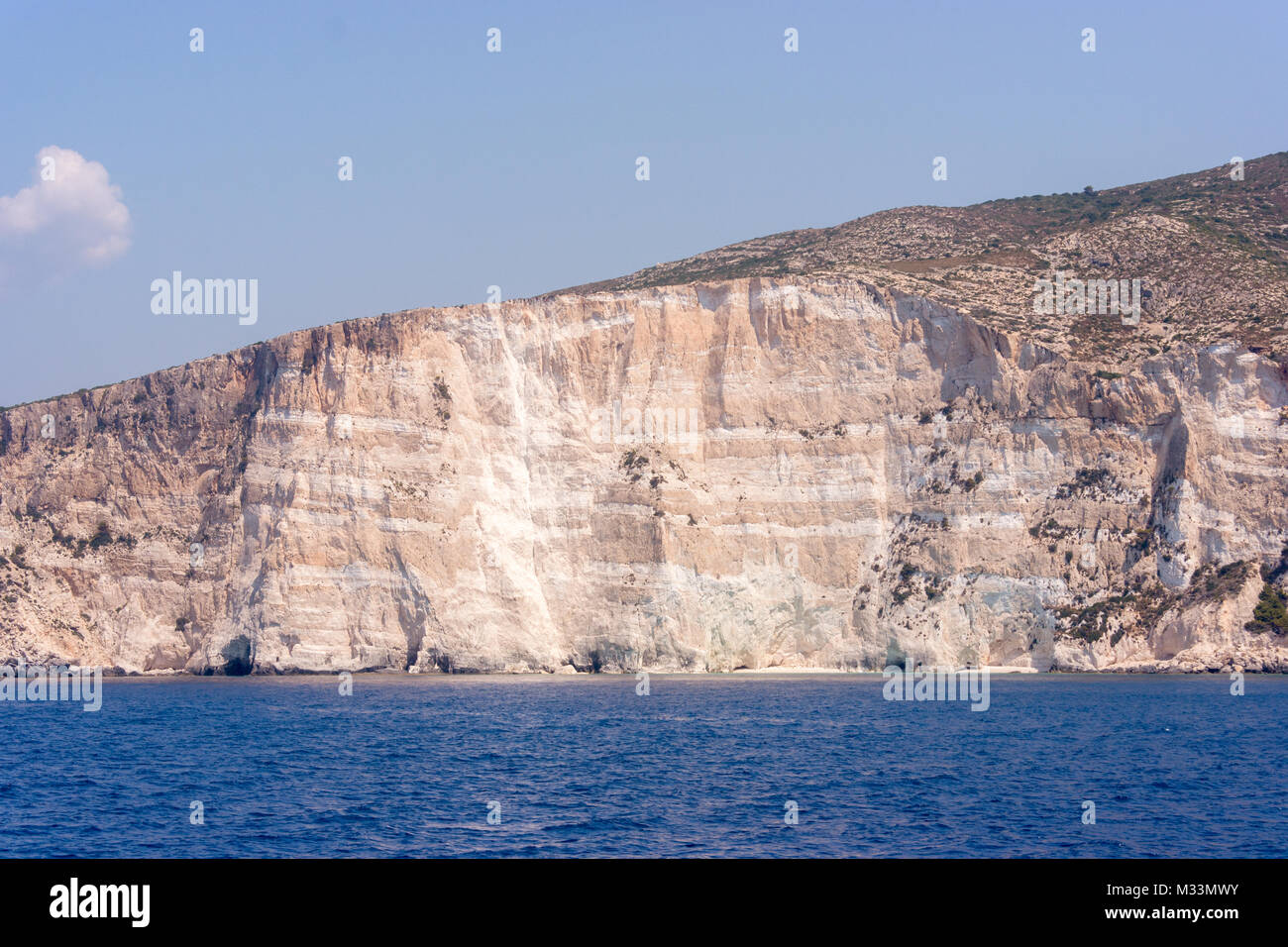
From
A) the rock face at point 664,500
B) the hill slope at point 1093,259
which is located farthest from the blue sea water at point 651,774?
the hill slope at point 1093,259

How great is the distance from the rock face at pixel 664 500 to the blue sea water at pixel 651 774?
32.3ft

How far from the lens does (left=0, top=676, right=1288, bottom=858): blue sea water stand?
22.7 meters

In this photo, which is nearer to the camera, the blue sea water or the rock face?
the blue sea water

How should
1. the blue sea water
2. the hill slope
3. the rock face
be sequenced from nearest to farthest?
the blue sea water → the rock face → the hill slope

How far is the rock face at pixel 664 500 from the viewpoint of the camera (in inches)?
2451

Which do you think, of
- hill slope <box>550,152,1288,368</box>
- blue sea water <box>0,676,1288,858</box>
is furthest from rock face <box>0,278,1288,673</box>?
blue sea water <box>0,676,1288,858</box>

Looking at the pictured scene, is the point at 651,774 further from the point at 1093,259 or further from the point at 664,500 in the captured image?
the point at 1093,259

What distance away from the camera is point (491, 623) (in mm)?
62844

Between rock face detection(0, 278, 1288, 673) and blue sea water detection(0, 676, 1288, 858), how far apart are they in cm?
985

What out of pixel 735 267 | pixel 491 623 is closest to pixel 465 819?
pixel 491 623

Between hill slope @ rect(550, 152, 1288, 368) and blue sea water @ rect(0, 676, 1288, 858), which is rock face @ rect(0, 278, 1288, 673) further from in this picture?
blue sea water @ rect(0, 676, 1288, 858)

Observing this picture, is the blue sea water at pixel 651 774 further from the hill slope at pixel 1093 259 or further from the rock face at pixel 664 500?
the hill slope at pixel 1093 259
